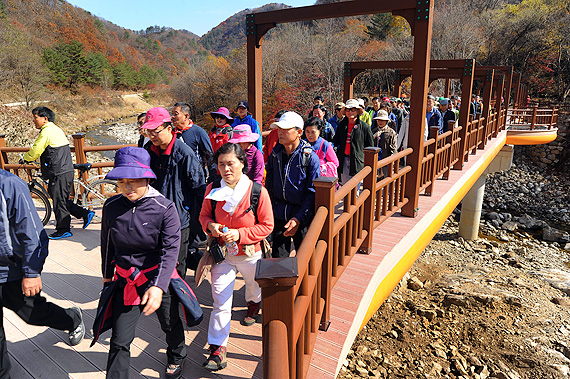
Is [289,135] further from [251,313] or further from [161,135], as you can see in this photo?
[251,313]

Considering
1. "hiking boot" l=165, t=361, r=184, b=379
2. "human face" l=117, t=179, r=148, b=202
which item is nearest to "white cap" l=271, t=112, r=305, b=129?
"human face" l=117, t=179, r=148, b=202

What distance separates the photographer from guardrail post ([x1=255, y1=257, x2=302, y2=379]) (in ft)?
5.57

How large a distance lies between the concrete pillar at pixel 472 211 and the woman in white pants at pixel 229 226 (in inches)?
546

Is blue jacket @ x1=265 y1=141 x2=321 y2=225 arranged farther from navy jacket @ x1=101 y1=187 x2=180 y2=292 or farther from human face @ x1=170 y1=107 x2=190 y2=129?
human face @ x1=170 y1=107 x2=190 y2=129

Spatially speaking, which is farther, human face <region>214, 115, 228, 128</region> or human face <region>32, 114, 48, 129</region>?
human face <region>214, 115, 228, 128</region>

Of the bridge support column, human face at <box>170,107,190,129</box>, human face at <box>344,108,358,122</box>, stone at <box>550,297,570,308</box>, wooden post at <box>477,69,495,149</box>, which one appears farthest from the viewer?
the bridge support column

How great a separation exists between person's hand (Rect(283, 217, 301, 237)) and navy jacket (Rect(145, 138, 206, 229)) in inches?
33.8

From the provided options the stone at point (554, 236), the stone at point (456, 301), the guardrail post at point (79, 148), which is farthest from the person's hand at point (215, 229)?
the stone at point (554, 236)

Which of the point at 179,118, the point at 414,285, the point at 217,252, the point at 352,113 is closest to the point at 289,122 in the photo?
the point at 217,252

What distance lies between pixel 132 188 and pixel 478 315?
7.92m

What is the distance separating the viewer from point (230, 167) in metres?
2.68

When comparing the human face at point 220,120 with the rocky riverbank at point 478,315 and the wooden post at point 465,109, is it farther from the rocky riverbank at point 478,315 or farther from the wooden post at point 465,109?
the wooden post at point 465,109

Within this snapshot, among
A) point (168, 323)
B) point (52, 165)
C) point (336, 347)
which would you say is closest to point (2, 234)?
point (168, 323)

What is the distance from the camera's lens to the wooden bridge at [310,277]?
2078mm
